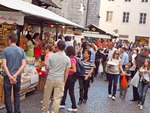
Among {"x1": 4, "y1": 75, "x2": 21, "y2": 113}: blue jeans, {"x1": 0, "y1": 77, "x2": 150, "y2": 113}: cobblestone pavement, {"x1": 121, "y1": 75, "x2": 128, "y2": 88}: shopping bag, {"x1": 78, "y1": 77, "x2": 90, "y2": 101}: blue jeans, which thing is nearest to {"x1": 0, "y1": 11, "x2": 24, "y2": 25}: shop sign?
{"x1": 0, "y1": 77, "x2": 150, "y2": 113}: cobblestone pavement

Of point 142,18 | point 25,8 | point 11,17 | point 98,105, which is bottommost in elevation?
point 98,105

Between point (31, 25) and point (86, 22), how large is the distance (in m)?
22.6

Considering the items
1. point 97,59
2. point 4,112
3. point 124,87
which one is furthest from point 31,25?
point 4,112

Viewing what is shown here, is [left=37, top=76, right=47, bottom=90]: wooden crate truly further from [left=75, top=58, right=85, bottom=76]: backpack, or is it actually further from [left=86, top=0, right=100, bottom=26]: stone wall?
[left=86, top=0, right=100, bottom=26]: stone wall

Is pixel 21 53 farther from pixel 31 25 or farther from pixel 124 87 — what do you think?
pixel 31 25

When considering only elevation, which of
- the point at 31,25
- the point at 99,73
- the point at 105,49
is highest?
the point at 31,25

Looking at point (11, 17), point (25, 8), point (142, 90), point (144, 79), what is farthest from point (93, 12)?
point (11, 17)

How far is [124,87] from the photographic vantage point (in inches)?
451

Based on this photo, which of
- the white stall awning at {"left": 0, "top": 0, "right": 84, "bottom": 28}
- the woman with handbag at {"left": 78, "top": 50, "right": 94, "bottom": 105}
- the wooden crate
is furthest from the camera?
the wooden crate

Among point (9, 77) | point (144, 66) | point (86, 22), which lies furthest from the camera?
point (86, 22)

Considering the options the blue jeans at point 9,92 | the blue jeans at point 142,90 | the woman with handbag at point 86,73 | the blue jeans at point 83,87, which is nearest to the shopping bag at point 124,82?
the blue jeans at point 142,90

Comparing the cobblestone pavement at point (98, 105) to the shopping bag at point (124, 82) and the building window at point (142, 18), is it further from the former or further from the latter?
the building window at point (142, 18)

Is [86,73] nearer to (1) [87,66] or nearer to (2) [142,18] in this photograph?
(1) [87,66]

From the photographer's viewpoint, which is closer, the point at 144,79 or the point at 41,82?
the point at 144,79
